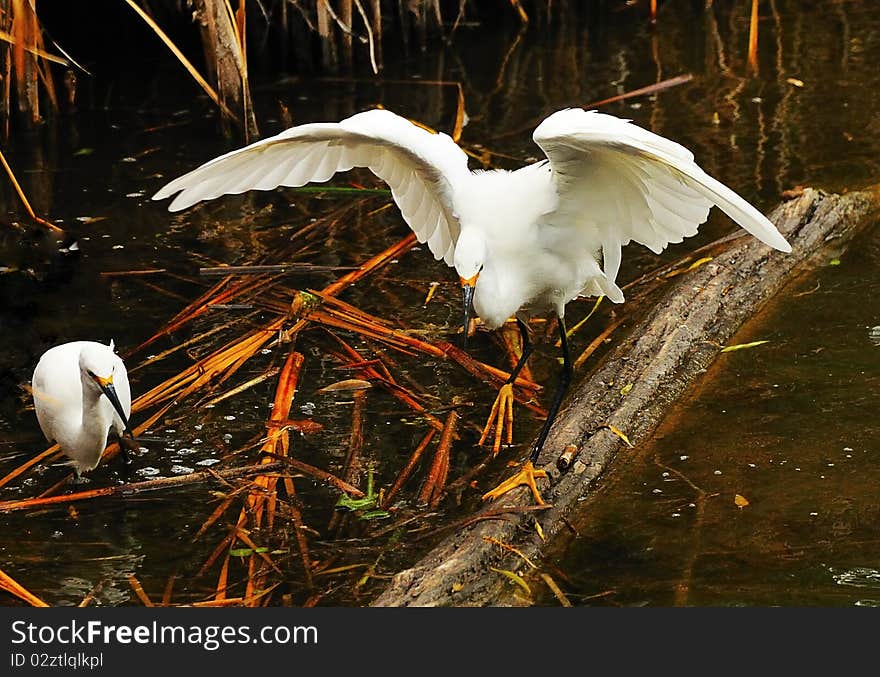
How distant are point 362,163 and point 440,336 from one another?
0.89 meters

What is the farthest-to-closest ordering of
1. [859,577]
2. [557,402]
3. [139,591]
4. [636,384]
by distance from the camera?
[636,384] < [557,402] < [139,591] < [859,577]

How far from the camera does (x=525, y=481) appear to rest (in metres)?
3.66

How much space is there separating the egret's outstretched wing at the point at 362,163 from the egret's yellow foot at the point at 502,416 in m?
0.54

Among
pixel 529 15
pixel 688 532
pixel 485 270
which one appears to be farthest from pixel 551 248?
pixel 529 15

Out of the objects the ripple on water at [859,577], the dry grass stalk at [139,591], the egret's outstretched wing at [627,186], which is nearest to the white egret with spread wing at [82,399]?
the dry grass stalk at [139,591]

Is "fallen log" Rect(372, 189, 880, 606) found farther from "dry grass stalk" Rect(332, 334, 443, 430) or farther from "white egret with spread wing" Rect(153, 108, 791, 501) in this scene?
"dry grass stalk" Rect(332, 334, 443, 430)

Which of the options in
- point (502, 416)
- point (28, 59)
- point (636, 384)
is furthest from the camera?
point (28, 59)

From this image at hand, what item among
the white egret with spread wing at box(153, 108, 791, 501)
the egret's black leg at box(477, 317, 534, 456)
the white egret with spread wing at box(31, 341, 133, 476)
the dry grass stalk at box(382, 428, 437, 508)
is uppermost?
the white egret with spread wing at box(153, 108, 791, 501)

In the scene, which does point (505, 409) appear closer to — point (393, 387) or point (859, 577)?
point (393, 387)

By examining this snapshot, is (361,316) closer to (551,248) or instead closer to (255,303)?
(255,303)

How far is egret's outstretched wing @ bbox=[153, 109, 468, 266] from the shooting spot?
3.84 metres

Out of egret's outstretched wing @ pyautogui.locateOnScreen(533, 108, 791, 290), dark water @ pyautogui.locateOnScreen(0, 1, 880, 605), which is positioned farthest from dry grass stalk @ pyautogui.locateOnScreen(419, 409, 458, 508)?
egret's outstretched wing @ pyautogui.locateOnScreen(533, 108, 791, 290)

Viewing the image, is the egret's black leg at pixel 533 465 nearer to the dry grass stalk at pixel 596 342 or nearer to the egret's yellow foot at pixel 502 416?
the egret's yellow foot at pixel 502 416

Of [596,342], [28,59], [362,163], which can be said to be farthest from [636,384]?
[28,59]
